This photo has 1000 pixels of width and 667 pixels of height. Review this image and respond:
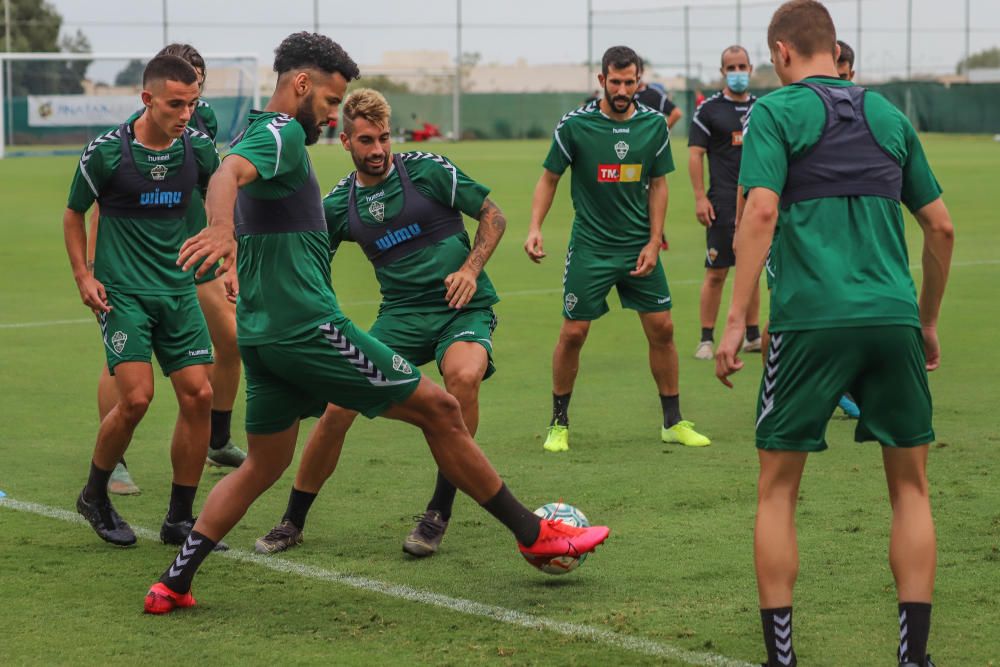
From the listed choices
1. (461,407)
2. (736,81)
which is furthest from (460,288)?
(736,81)

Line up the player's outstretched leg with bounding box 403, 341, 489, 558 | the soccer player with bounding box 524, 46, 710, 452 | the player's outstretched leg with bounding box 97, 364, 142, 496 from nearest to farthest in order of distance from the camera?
the player's outstretched leg with bounding box 403, 341, 489, 558 → the player's outstretched leg with bounding box 97, 364, 142, 496 → the soccer player with bounding box 524, 46, 710, 452

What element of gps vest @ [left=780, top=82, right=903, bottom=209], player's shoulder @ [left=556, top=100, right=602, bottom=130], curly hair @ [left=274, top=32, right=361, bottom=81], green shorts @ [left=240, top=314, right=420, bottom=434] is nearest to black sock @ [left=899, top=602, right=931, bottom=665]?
gps vest @ [left=780, top=82, right=903, bottom=209]

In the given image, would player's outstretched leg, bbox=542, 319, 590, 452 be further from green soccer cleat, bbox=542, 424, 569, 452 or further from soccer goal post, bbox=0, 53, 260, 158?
soccer goal post, bbox=0, 53, 260, 158

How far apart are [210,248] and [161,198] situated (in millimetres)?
2284

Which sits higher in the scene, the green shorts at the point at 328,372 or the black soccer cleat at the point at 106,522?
the green shorts at the point at 328,372

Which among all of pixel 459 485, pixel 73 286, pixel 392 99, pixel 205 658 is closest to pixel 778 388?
pixel 459 485

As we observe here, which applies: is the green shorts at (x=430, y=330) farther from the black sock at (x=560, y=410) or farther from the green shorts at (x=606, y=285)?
the green shorts at (x=606, y=285)

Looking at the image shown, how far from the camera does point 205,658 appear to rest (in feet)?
17.1

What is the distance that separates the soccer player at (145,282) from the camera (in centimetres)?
680

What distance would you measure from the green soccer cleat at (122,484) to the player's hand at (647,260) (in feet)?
10.7

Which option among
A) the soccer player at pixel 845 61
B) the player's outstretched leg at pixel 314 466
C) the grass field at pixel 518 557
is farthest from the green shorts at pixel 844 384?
the soccer player at pixel 845 61

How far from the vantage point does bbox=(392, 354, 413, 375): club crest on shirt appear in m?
5.73

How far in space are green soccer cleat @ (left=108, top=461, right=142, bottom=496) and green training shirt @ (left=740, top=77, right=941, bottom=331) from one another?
4.26 metres

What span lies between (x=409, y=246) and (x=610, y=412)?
3.21m
